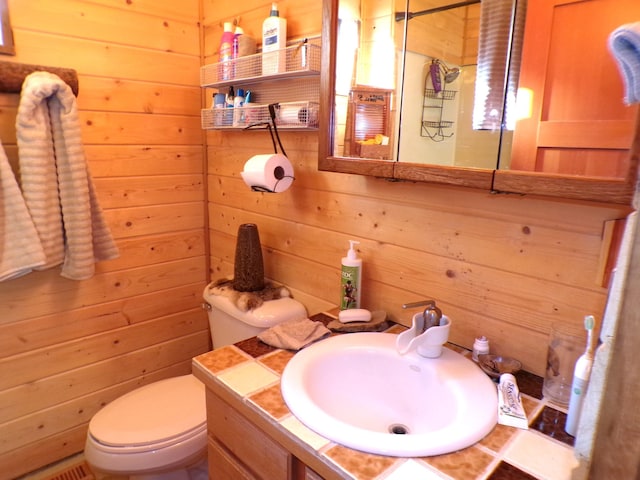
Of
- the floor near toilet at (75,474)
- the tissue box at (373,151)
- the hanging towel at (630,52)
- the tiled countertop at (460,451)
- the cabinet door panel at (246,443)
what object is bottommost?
the floor near toilet at (75,474)

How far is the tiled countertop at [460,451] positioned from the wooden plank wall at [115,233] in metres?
0.96

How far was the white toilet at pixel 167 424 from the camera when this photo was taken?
51.1 inches

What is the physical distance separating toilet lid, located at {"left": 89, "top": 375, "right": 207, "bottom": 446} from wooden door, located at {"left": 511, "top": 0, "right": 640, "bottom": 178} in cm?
120

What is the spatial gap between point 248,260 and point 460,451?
0.95m

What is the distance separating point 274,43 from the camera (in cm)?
137

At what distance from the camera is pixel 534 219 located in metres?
0.95

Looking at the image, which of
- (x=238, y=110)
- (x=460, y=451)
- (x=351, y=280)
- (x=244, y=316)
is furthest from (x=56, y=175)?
(x=460, y=451)

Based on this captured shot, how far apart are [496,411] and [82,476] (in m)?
1.64

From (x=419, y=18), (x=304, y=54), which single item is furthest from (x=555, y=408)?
(x=304, y=54)

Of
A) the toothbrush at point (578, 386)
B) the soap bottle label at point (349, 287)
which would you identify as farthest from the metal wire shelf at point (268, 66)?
the toothbrush at point (578, 386)

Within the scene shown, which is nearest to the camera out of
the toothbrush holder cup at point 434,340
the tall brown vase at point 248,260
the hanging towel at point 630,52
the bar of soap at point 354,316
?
the hanging towel at point 630,52

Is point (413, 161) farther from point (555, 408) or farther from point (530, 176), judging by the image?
point (555, 408)

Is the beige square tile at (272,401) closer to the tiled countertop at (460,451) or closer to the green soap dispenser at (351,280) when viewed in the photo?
the tiled countertop at (460,451)

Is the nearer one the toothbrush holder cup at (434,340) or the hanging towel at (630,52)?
the hanging towel at (630,52)
